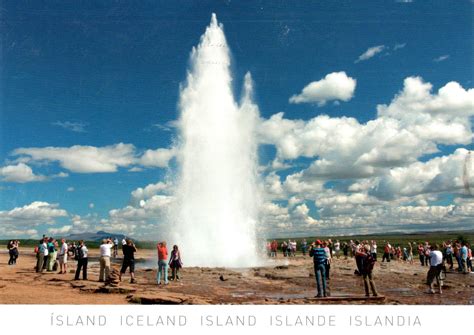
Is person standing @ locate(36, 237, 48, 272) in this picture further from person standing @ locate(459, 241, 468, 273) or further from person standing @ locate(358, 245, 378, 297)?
person standing @ locate(459, 241, 468, 273)

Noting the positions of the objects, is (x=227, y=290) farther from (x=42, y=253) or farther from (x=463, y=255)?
(x=463, y=255)

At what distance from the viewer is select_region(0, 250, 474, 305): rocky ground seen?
48.0 feet

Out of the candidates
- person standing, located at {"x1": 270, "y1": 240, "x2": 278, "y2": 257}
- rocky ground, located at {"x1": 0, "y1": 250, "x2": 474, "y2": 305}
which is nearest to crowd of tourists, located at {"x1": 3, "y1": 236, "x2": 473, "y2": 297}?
rocky ground, located at {"x1": 0, "y1": 250, "x2": 474, "y2": 305}

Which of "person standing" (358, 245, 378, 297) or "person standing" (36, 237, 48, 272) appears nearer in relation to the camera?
"person standing" (358, 245, 378, 297)

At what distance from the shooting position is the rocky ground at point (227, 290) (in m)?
14.6

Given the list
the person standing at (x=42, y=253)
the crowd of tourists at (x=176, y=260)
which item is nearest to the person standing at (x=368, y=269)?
the crowd of tourists at (x=176, y=260)

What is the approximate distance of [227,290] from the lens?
1792cm

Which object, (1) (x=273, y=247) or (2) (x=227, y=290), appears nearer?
(2) (x=227, y=290)

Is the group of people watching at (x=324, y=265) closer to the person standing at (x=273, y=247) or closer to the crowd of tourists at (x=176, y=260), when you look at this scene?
the crowd of tourists at (x=176, y=260)

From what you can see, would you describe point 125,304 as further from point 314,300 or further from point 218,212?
point 218,212

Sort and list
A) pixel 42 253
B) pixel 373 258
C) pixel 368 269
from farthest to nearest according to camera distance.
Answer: pixel 42 253
pixel 373 258
pixel 368 269
